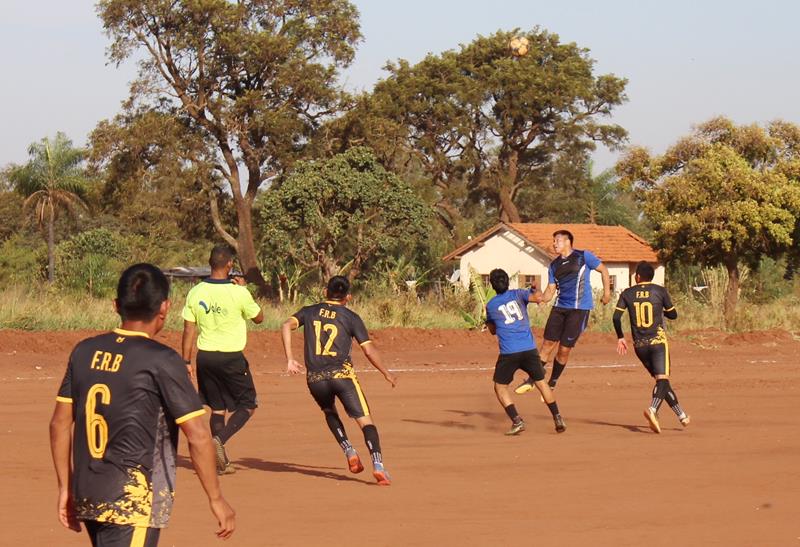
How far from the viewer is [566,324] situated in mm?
14477

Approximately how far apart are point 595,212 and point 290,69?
24.0m

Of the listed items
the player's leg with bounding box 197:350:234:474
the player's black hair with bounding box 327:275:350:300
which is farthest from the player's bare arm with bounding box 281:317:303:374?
the player's leg with bounding box 197:350:234:474

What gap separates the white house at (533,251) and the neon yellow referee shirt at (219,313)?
40.9m

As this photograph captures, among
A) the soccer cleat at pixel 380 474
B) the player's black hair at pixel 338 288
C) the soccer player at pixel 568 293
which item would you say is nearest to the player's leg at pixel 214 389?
the player's black hair at pixel 338 288

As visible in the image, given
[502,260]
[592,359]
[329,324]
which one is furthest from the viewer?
[502,260]

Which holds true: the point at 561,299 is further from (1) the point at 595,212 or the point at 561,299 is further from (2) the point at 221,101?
(1) the point at 595,212

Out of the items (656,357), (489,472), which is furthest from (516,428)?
(489,472)

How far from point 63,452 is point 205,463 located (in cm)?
58

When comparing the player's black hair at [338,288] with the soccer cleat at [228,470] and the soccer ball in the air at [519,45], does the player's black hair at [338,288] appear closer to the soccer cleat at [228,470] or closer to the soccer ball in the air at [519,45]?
the soccer cleat at [228,470]

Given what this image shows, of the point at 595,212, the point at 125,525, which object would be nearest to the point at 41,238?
the point at 595,212

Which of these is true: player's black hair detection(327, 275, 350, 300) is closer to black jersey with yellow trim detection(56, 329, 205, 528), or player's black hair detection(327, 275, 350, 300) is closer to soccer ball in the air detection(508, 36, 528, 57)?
black jersey with yellow trim detection(56, 329, 205, 528)

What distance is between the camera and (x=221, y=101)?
45125 mm

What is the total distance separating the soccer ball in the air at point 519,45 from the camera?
55.0 meters

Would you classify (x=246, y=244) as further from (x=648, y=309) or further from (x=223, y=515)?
(x=223, y=515)
